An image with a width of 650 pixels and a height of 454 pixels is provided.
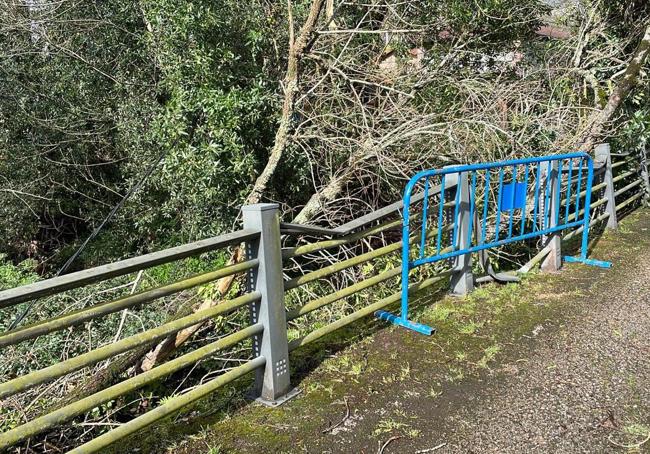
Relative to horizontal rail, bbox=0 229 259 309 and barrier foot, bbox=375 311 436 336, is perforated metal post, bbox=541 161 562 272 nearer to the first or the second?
barrier foot, bbox=375 311 436 336

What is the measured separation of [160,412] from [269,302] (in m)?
0.81

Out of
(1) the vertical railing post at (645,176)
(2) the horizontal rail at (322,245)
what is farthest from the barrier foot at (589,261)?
(1) the vertical railing post at (645,176)

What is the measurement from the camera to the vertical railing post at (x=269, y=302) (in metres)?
3.04

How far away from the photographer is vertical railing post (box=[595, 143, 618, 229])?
6.92m

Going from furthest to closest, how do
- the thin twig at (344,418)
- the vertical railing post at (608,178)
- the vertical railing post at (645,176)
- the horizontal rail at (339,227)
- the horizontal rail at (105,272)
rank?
the vertical railing post at (645,176) < the vertical railing post at (608,178) < the horizontal rail at (339,227) < the thin twig at (344,418) < the horizontal rail at (105,272)

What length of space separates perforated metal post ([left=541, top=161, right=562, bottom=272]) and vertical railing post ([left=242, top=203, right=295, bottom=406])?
3.34m

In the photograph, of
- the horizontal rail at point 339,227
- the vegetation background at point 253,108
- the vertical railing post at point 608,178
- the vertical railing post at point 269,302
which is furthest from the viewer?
the vertical railing post at point 608,178

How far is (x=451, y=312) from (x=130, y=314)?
3458mm

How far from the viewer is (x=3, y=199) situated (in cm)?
888

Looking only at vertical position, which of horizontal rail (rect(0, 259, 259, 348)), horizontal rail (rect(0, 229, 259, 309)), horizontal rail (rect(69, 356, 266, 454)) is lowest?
horizontal rail (rect(69, 356, 266, 454))

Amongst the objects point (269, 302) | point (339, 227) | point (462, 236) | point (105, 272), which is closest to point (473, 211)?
point (462, 236)

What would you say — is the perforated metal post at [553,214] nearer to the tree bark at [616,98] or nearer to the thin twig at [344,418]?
the tree bark at [616,98]

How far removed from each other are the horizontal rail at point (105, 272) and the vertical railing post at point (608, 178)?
18.5ft

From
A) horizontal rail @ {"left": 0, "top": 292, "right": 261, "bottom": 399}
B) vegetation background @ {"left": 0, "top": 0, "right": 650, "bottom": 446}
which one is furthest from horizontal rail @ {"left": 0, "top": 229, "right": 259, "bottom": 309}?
vegetation background @ {"left": 0, "top": 0, "right": 650, "bottom": 446}
